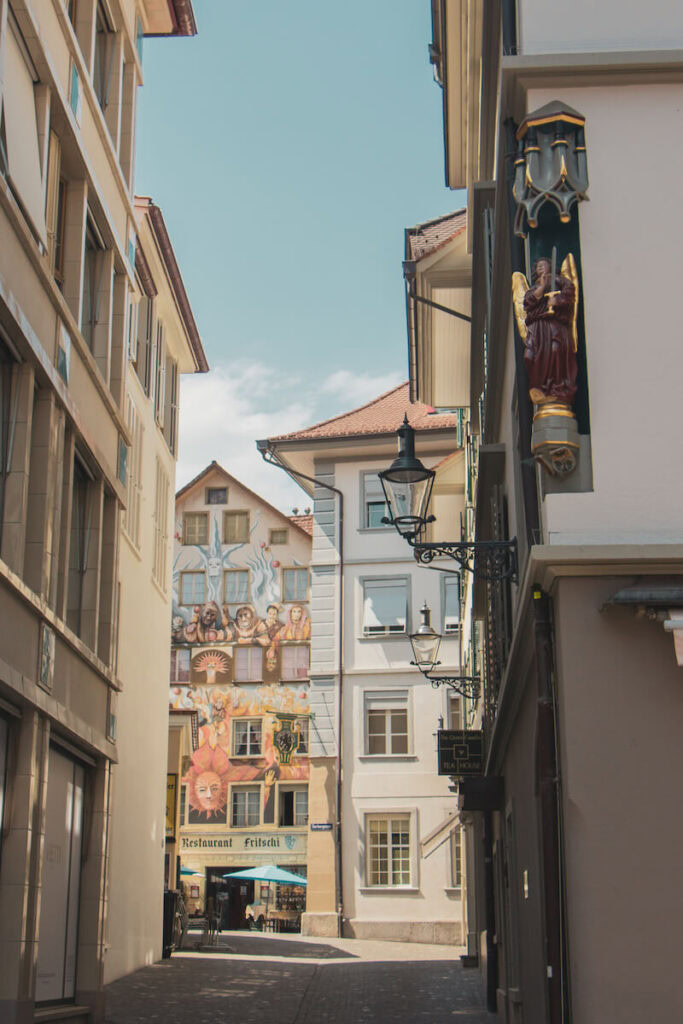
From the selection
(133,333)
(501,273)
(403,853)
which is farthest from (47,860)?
(403,853)

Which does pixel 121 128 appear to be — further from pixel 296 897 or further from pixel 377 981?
pixel 296 897

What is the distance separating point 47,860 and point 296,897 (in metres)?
37.0

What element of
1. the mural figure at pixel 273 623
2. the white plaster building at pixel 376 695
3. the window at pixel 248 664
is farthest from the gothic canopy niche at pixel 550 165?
the window at pixel 248 664

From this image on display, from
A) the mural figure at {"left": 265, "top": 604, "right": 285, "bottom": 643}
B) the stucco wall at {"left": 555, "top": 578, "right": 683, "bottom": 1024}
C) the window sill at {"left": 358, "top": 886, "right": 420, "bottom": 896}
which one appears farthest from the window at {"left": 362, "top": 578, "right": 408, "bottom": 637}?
the stucco wall at {"left": 555, "top": 578, "right": 683, "bottom": 1024}

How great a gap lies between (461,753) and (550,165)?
37.2 ft

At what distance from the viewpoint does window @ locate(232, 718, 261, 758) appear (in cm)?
4969

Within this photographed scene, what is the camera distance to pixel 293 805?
49500 millimetres

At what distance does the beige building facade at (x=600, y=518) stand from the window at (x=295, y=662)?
39.7 metres

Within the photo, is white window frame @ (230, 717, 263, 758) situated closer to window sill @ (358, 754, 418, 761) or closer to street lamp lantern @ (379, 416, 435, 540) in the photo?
window sill @ (358, 754, 418, 761)

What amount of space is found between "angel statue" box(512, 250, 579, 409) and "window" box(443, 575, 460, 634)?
95.2 feet

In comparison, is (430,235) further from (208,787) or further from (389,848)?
(208,787)

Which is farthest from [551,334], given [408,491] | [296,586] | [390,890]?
[296,586]

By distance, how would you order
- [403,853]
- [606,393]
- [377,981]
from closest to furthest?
[606,393] → [377,981] → [403,853]

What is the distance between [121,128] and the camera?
18297 millimetres
